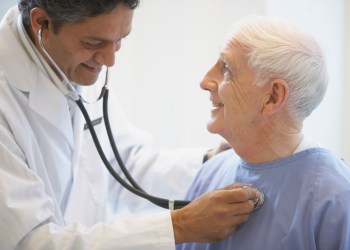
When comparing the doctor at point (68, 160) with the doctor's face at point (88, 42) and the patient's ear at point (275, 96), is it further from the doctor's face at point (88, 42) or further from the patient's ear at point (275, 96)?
the patient's ear at point (275, 96)

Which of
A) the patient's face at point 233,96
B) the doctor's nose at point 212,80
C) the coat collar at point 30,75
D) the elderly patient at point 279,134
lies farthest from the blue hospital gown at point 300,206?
the coat collar at point 30,75

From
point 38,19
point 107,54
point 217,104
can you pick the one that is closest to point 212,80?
point 217,104

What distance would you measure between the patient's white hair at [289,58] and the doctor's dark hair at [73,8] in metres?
0.33

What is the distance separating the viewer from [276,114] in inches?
42.1

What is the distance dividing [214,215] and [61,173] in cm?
55

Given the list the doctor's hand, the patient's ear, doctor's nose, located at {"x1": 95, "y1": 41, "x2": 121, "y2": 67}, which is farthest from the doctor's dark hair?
the doctor's hand

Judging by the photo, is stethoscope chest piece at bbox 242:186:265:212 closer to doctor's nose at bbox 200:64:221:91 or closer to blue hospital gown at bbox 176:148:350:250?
blue hospital gown at bbox 176:148:350:250

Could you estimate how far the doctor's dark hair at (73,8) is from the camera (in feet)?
3.54

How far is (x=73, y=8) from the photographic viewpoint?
108 cm

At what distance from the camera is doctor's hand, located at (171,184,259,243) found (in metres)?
1.01

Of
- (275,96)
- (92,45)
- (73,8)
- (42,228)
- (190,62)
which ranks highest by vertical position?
(73,8)

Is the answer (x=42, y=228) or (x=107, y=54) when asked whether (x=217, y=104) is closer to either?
(x=107, y=54)

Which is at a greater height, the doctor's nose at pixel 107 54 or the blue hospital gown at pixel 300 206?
the doctor's nose at pixel 107 54

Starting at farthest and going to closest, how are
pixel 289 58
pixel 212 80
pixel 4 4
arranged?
pixel 4 4
pixel 212 80
pixel 289 58
